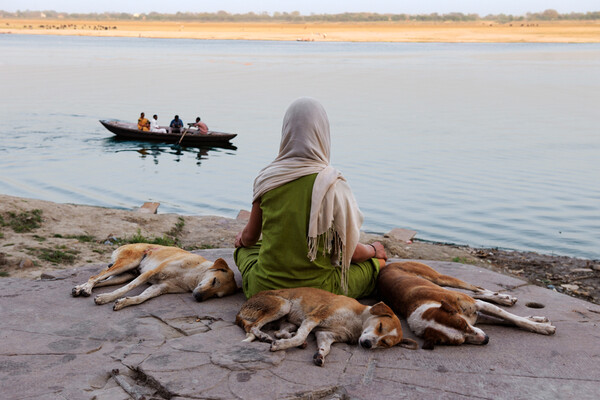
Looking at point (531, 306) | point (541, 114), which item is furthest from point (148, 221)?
point (541, 114)

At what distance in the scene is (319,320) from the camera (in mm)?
4633

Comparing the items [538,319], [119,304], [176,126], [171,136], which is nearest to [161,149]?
[171,136]

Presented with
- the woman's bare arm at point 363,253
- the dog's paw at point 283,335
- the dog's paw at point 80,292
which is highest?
the woman's bare arm at point 363,253

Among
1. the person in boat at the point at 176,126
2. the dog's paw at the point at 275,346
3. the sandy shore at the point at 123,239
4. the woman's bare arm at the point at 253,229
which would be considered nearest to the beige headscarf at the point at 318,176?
the woman's bare arm at the point at 253,229

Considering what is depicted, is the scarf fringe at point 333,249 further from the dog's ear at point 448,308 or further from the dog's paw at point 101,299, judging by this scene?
the dog's paw at point 101,299

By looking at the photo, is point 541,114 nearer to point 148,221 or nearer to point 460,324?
point 148,221

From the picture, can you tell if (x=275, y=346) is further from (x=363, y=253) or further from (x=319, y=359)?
(x=363, y=253)

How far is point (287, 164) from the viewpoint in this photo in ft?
16.0

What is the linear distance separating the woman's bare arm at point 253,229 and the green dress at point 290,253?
91mm

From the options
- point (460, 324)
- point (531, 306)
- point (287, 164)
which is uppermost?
point (287, 164)

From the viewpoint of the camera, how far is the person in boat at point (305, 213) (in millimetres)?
4809

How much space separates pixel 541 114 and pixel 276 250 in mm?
28797

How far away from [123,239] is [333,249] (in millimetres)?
5357

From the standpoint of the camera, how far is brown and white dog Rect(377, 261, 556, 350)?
4547 mm
